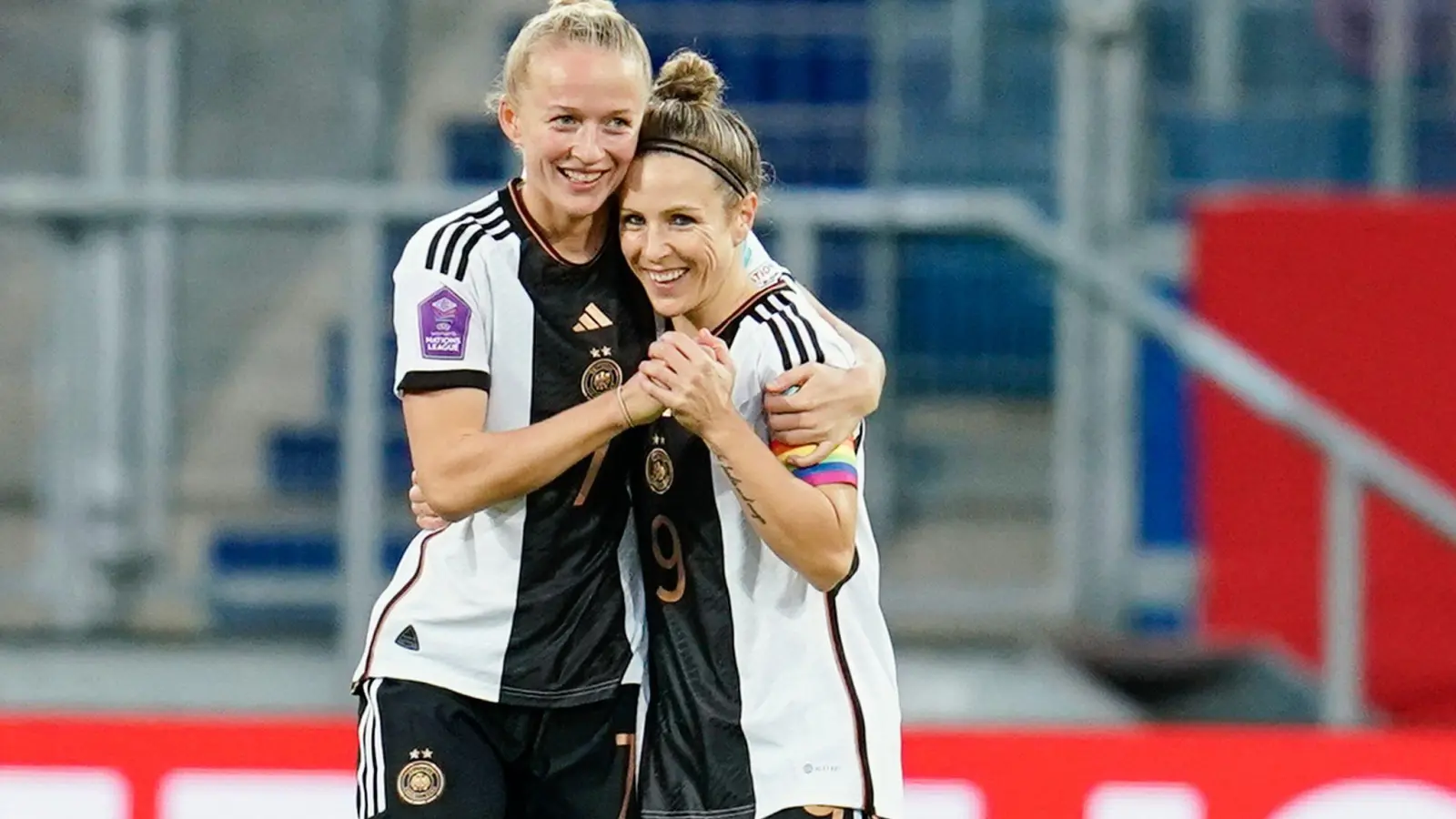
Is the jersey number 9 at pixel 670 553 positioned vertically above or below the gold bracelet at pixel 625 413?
below

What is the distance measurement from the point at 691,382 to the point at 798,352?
0.24m

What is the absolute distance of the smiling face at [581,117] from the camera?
281cm

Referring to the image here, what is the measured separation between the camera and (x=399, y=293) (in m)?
2.94

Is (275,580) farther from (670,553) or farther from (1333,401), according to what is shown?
(670,553)

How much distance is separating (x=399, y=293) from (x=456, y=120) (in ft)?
14.7

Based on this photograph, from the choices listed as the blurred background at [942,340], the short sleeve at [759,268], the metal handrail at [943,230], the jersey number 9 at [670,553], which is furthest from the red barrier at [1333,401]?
the jersey number 9 at [670,553]

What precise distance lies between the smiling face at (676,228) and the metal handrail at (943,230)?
236 cm

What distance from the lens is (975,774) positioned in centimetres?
458

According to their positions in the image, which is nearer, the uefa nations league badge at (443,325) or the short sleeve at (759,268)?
the uefa nations league badge at (443,325)

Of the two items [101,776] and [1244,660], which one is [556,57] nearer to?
[101,776]

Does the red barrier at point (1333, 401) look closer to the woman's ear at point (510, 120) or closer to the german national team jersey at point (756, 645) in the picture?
the german national team jersey at point (756, 645)

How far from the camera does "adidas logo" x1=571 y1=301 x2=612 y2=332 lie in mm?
2963

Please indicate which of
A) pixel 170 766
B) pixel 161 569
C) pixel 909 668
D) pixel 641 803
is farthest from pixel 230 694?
pixel 641 803

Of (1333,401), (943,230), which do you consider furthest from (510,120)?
(1333,401)
